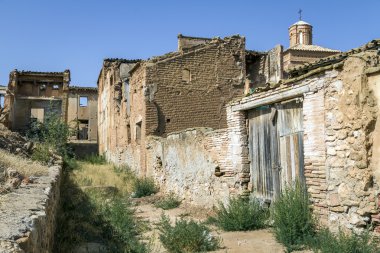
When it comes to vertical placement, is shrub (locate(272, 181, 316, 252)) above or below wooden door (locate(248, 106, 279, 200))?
below

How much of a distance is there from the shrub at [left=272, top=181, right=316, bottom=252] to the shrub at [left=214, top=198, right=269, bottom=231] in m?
0.92

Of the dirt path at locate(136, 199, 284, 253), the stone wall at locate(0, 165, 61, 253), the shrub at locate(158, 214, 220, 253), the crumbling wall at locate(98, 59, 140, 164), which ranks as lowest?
the dirt path at locate(136, 199, 284, 253)

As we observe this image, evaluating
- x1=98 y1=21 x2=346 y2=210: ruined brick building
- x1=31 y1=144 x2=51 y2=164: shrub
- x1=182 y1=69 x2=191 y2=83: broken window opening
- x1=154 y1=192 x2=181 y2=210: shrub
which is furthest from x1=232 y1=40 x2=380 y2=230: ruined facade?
x1=182 y1=69 x2=191 y2=83: broken window opening

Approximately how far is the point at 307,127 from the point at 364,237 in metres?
2.31

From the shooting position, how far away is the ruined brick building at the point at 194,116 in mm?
10570

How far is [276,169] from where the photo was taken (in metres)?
8.88

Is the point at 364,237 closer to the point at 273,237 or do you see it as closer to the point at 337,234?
the point at 337,234

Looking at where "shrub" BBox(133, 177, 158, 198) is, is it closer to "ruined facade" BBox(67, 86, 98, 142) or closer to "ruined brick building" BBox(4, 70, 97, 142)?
"ruined brick building" BBox(4, 70, 97, 142)

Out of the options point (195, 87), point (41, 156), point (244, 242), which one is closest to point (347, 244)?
point (244, 242)

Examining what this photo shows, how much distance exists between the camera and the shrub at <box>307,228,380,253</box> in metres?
5.84

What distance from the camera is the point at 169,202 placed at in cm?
1280

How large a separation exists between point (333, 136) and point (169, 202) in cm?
684

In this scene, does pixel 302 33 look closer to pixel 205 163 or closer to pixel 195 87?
pixel 195 87

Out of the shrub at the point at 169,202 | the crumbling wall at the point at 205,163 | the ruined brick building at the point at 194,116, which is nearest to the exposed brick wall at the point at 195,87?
the ruined brick building at the point at 194,116
